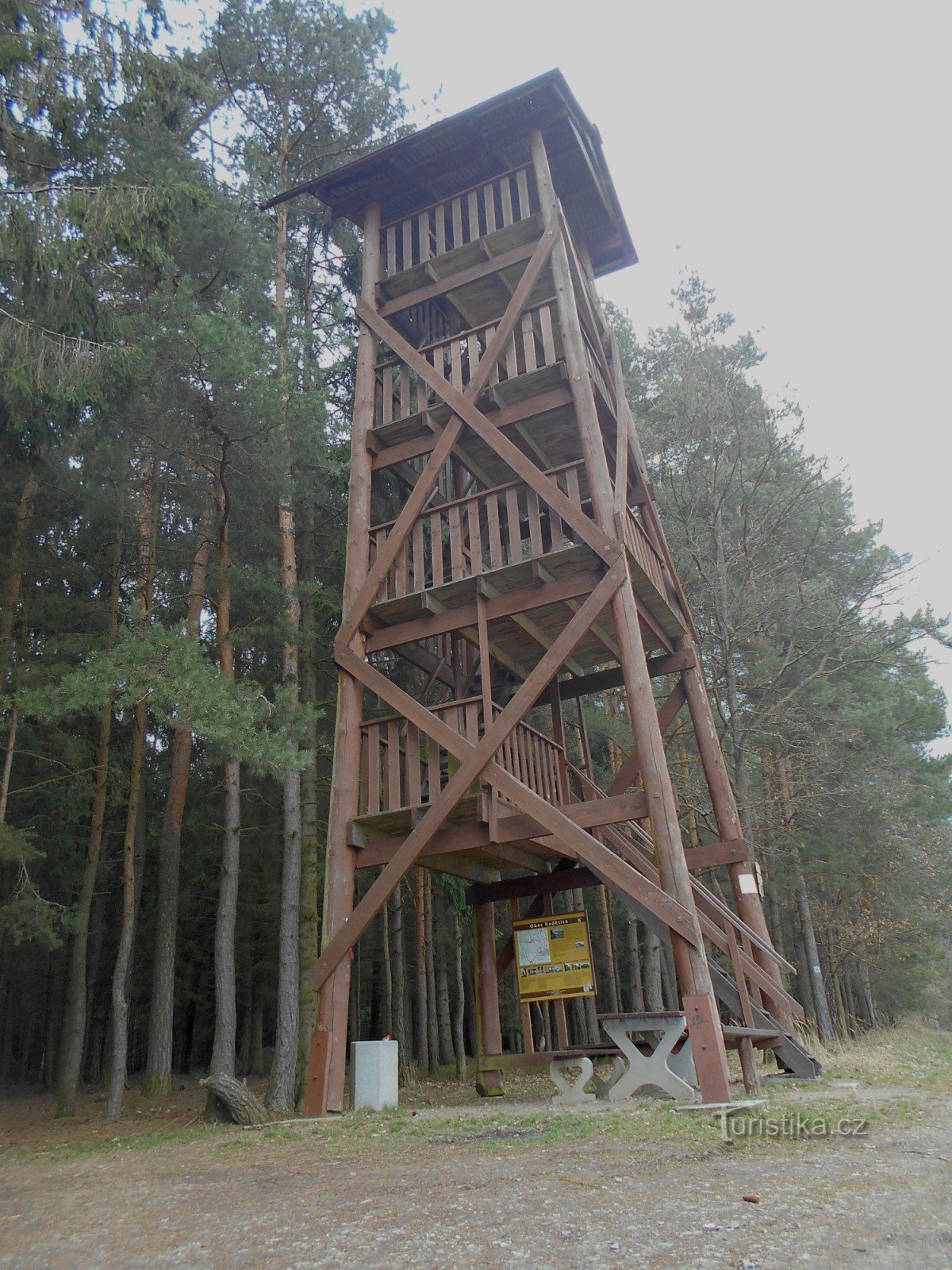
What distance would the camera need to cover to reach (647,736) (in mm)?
7281

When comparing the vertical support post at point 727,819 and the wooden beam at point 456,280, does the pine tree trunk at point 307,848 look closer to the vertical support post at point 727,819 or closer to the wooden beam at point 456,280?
the wooden beam at point 456,280

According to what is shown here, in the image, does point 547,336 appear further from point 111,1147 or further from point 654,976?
point 654,976

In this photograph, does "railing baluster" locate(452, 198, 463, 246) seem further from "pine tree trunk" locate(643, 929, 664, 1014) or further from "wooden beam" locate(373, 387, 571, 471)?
"pine tree trunk" locate(643, 929, 664, 1014)

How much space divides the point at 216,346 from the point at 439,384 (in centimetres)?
266

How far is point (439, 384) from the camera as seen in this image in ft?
30.1

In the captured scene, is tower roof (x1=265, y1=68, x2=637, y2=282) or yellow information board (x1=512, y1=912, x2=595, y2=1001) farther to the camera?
tower roof (x1=265, y1=68, x2=637, y2=282)

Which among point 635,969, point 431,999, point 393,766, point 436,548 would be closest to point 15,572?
point 436,548

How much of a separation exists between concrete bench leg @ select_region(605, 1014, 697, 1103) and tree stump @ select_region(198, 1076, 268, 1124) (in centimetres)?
352

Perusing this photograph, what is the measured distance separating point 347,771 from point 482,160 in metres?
7.50

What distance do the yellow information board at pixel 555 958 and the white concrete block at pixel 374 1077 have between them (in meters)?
1.65

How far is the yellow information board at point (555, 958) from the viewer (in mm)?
8945

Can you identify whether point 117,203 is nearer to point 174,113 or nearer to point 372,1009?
point 174,113

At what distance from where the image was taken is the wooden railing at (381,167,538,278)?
9.87 metres

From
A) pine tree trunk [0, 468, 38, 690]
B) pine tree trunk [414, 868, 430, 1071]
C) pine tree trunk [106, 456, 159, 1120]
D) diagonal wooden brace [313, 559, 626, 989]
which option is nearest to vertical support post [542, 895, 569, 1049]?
diagonal wooden brace [313, 559, 626, 989]
